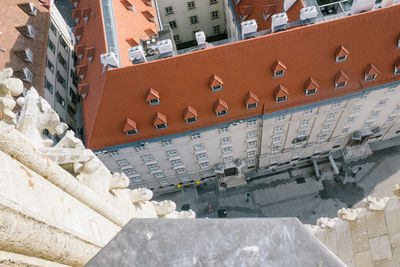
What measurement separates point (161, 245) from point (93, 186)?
16.8ft

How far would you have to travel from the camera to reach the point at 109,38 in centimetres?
3241

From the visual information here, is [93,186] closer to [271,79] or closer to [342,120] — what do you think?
[271,79]

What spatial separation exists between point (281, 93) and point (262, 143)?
825 cm

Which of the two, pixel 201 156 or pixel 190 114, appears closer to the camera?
pixel 190 114

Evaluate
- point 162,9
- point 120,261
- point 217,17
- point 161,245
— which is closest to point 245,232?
point 161,245

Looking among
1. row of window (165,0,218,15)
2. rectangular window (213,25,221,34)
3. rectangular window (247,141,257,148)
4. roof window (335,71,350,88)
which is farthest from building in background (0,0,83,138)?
roof window (335,71,350,88)

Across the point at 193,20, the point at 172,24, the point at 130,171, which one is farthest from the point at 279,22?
the point at 172,24

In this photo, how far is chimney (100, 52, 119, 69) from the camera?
28719mm

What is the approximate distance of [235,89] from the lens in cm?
3130

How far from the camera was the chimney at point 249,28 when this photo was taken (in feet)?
100

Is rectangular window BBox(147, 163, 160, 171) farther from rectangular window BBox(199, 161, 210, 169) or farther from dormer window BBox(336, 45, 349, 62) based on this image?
dormer window BBox(336, 45, 349, 62)

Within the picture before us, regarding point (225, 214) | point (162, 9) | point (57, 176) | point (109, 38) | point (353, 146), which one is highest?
point (162, 9)

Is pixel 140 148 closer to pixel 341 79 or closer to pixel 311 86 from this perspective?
pixel 311 86

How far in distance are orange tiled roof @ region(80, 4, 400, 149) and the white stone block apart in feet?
65.8
